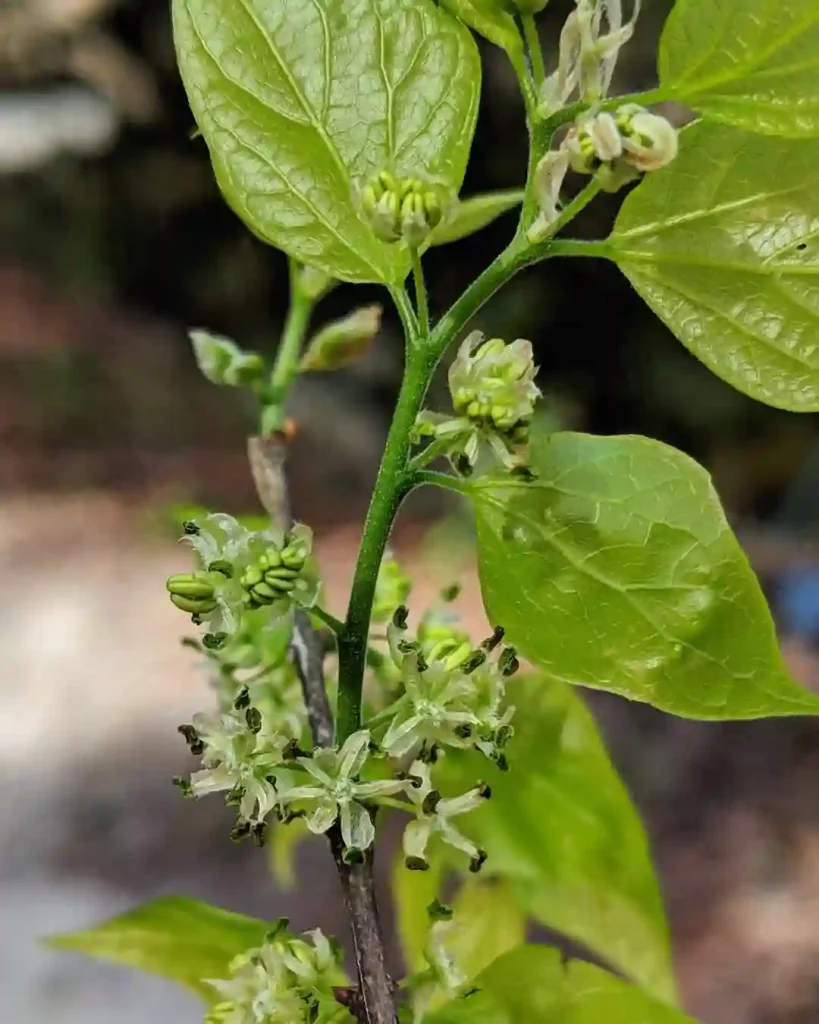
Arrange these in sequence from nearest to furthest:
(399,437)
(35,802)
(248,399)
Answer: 1. (399,437)
2. (35,802)
3. (248,399)

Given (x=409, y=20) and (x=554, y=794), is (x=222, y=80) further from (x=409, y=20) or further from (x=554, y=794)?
(x=554, y=794)

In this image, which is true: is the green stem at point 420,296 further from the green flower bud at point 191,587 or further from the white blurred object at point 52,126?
the white blurred object at point 52,126

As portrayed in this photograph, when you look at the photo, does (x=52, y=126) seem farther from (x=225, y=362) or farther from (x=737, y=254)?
(x=737, y=254)

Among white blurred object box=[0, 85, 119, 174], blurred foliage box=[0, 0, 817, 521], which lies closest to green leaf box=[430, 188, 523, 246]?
blurred foliage box=[0, 0, 817, 521]

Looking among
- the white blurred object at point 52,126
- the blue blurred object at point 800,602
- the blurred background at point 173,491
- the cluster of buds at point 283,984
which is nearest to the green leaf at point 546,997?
the cluster of buds at point 283,984

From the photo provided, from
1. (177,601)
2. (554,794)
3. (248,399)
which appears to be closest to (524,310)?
(248,399)

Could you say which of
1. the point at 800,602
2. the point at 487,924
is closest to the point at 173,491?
the point at 800,602
